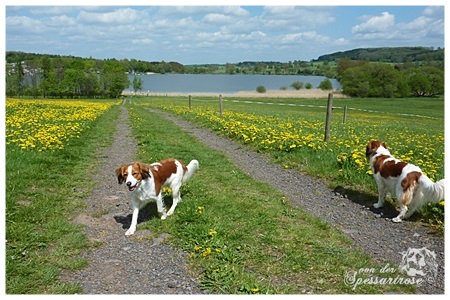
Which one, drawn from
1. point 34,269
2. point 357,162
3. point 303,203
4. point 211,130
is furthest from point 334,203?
point 211,130

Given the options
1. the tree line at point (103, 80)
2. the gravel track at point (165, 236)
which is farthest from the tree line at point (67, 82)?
the gravel track at point (165, 236)

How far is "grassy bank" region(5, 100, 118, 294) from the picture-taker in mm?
4406

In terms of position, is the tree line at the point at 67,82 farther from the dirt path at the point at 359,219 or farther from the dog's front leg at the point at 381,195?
the dog's front leg at the point at 381,195

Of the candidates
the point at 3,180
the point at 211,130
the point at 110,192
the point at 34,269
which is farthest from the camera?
the point at 211,130

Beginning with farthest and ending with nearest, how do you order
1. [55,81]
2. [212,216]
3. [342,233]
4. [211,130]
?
[55,81] → [211,130] → [212,216] → [342,233]

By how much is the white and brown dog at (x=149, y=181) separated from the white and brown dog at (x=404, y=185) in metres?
4.01

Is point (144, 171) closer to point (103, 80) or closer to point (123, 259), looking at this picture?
point (123, 259)

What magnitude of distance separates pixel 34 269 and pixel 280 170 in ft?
23.5

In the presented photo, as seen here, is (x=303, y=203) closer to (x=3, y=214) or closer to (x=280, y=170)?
(x=280, y=170)

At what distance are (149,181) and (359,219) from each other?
400 centimetres

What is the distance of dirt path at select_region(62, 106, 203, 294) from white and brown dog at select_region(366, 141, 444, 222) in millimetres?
4066

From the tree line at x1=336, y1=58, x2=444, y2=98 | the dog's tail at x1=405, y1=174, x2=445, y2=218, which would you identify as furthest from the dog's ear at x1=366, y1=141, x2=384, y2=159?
the tree line at x1=336, y1=58, x2=444, y2=98

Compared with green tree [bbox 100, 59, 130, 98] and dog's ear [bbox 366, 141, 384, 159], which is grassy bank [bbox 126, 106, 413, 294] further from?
green tree [bbox 100, 59, 130, 98]

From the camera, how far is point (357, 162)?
8.51 m
